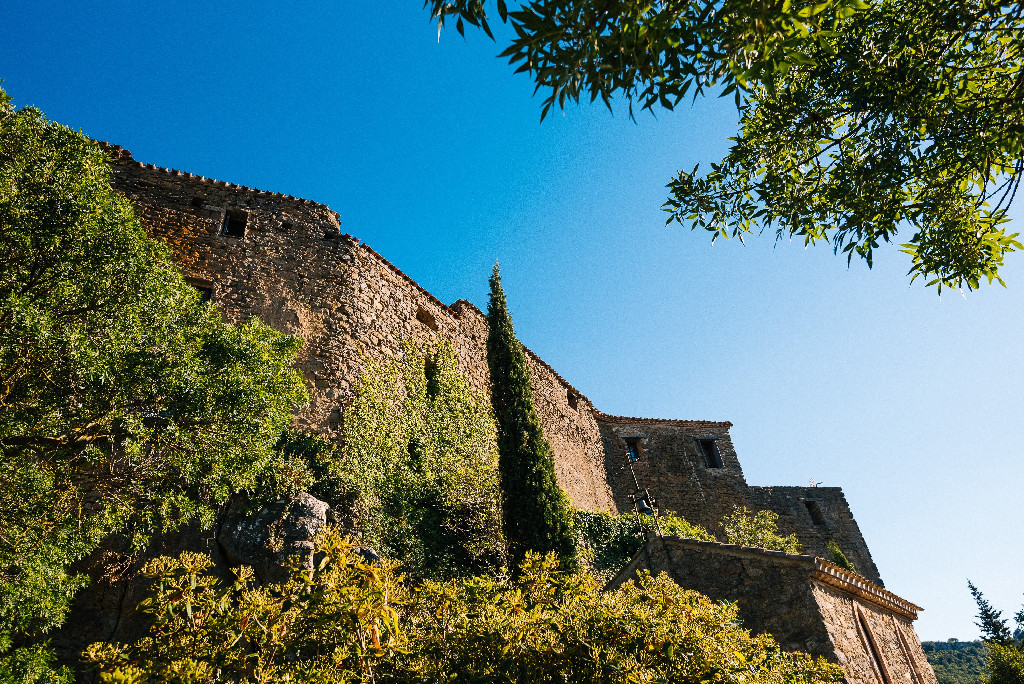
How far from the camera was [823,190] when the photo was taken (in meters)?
6.48

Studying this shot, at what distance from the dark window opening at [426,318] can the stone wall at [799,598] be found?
8.75m

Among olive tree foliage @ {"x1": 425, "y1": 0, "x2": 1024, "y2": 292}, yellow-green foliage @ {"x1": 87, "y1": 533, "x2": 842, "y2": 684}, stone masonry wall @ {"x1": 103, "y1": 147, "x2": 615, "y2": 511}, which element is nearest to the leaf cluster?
olive tree foliage @ {"x1": 425, "y1": 0, "x2": 1024, "y2": 292}

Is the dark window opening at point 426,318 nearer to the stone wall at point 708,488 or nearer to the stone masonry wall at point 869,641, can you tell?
the stone wall at point 708,488

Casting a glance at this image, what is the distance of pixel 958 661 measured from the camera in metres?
41.3

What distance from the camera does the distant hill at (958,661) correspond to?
34.6m

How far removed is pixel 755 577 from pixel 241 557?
8.38 meters

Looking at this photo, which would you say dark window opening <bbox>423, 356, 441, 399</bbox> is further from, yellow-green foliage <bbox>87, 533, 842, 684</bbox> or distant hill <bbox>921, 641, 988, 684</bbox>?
distant hill <bbox>921, 641, 988, 684</bbox>

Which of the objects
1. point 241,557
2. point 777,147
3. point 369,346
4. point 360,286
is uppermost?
point 360,286

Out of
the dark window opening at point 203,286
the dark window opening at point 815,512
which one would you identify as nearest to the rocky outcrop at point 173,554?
the dark window opening at point 203,286

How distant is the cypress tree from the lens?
1264 cm

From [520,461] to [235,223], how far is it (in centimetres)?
959

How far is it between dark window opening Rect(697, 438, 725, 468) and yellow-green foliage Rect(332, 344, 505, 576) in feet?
45.5

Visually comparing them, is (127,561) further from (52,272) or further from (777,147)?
(777,147)

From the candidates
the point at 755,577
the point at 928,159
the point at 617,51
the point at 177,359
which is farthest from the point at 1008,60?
the point at 177,359
